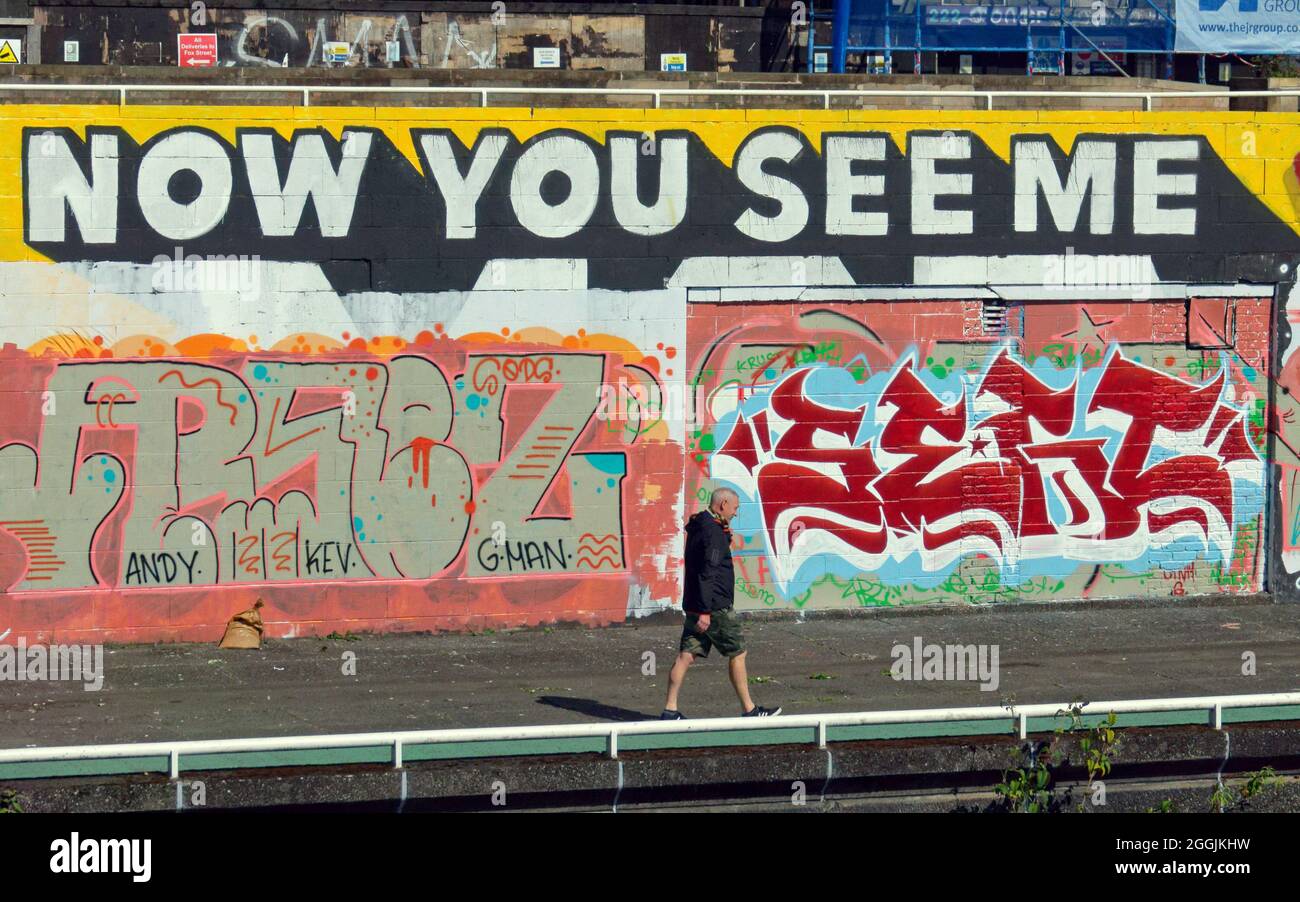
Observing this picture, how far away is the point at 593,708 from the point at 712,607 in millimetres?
1452

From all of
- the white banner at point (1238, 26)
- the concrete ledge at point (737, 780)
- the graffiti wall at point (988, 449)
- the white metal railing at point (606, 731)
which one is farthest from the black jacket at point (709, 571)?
the white banner at point (1238, 26)

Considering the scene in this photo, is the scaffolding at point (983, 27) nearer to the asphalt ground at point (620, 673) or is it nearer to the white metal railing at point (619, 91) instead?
the white metal railing at point (619, 91)

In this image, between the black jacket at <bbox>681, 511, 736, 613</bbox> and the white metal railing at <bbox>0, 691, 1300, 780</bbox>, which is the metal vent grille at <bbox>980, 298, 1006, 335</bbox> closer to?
the black jacket at <bbox>681, 511, 736, 613</bbox>

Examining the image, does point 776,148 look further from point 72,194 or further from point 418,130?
point 72,194

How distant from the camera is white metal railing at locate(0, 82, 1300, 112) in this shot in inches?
550

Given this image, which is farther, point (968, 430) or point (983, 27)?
point (983, 27)

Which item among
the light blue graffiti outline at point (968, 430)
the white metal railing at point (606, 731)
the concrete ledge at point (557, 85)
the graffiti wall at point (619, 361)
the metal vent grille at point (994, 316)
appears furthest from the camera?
the metal vent grille at point (994, 316)

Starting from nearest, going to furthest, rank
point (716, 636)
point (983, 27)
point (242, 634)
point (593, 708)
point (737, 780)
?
point (737, 780), point (716, 636), point (593, 708), point (242, 634), point (983, 27)

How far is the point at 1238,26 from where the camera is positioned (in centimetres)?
2064

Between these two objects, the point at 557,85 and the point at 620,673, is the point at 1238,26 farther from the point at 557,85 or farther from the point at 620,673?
the point at 620,673

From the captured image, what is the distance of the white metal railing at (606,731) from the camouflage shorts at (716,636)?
1343 mm

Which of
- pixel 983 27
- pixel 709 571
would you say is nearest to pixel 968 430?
pixel 709 571

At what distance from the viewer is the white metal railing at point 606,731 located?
8.88m
